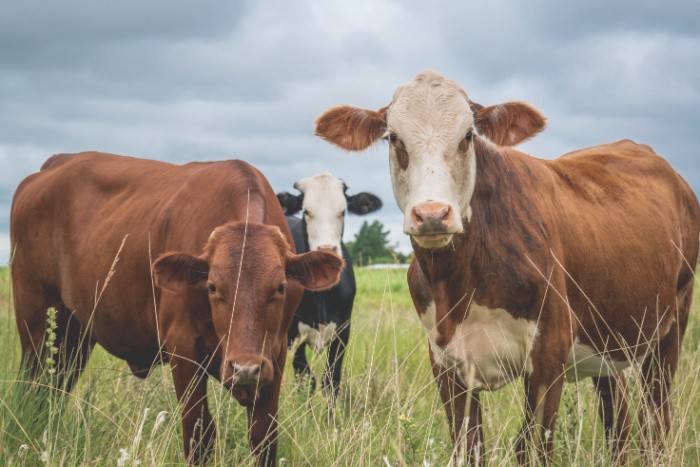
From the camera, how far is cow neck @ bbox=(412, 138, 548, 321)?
432 cm

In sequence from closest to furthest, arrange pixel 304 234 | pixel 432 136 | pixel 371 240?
pixel 432 136 < pixel 304 234 < pixel 371 240

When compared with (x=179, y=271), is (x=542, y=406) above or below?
below

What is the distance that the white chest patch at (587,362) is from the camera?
489cm

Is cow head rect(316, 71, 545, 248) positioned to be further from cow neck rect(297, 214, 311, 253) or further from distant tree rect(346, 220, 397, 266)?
distant tree rect(346, 220, 397, 266)

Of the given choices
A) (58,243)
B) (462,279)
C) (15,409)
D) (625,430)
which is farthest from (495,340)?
(58,243)

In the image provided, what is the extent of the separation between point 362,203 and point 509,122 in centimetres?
568

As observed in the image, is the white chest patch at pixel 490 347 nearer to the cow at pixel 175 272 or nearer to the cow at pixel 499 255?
the cow at pixel 499 255

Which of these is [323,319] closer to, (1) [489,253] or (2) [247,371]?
(1) [489,253]

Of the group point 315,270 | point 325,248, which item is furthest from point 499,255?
point 325,248

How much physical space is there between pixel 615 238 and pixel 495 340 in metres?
1.35

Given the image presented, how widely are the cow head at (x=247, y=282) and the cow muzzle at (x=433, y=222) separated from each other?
0.92 m

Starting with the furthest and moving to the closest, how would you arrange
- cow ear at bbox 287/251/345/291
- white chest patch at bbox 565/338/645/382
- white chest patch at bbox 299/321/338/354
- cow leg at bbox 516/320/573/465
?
white chest patch at bbox 299/321/338/354
white chest patch at bbox 565/338/645/382
cow ear at bbox 287/251/345/291
cow leg at bbox 516/320/573/465

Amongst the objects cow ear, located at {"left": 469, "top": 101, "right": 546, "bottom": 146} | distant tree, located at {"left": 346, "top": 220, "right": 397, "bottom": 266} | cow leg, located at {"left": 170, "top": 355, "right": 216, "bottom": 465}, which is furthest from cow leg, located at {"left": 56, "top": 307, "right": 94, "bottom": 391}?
distant tree, located at {"left": 346, "top": 220, "right": 397, "bottom": 266}

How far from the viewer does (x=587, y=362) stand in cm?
517
